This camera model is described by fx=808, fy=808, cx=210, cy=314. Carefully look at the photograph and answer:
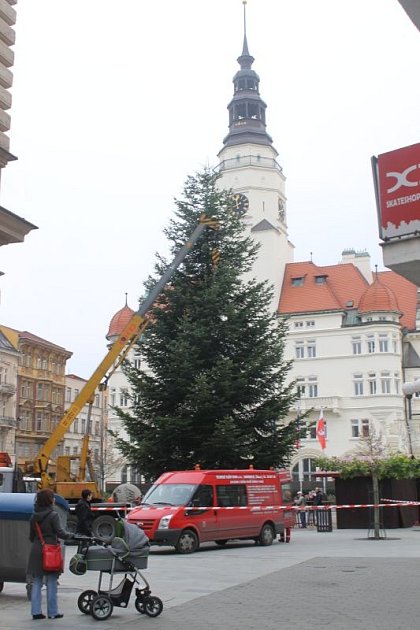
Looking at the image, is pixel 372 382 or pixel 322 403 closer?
pixel 322 403

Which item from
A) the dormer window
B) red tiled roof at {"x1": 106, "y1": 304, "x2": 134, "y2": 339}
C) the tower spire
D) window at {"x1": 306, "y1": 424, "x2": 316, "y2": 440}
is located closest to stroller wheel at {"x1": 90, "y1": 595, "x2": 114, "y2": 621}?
window at {"x1": 306, "y1": 424, "x2": 316, "y2": 440}

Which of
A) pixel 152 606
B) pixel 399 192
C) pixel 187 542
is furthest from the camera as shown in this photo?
pixel 187 542

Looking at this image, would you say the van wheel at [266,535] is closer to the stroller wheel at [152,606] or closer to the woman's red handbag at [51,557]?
the stroller wheel at [152,606]

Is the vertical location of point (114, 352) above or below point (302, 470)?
above

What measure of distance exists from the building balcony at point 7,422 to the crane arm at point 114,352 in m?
41.4

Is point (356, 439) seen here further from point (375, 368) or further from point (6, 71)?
point (6, 71)

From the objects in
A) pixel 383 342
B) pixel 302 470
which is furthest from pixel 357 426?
pixel 383 342

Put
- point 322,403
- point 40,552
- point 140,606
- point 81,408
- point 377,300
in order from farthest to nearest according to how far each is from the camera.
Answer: point 377,300, point 322,403, point 81,408, point 140,606, point 40,552

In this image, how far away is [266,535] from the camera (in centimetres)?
2275

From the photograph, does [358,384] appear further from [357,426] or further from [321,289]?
[321,289]

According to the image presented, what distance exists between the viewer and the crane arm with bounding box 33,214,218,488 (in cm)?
2911

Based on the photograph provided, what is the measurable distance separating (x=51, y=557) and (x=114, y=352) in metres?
19.9

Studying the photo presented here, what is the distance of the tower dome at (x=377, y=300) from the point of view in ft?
240

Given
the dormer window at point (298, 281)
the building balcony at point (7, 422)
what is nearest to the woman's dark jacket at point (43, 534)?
the building balcony at point (7, 422)
